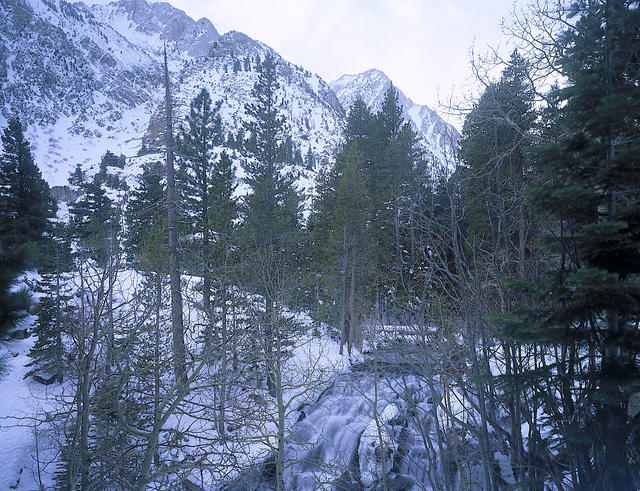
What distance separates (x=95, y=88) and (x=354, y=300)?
169209mm

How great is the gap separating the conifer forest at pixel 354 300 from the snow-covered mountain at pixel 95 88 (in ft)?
257

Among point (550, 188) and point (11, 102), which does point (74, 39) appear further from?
point (550, 188)

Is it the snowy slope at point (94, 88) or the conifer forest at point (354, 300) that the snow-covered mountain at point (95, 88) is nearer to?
the snowy slope at point (94, 88)

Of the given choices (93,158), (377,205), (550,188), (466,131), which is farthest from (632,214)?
(93,158)

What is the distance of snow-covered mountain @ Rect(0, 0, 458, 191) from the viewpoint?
109688 mm

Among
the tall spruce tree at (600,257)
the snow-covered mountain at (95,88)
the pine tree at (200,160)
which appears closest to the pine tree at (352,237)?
the pine tree at (200,160)

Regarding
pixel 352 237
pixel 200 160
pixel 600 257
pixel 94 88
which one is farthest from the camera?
pixel 94 88

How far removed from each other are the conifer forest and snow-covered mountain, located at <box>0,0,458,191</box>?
78.4 metres

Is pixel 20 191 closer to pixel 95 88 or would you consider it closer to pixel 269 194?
pixel 269 194

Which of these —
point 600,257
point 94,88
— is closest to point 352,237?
point 600,257

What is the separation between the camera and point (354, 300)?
17484 millimetres

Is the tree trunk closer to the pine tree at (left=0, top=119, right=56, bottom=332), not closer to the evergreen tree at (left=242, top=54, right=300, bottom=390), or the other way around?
the evergreen tree at (left=242, top=54, right=300, bottom=390)

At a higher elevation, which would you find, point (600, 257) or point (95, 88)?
point (95, 88)

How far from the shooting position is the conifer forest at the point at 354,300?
3.35m
